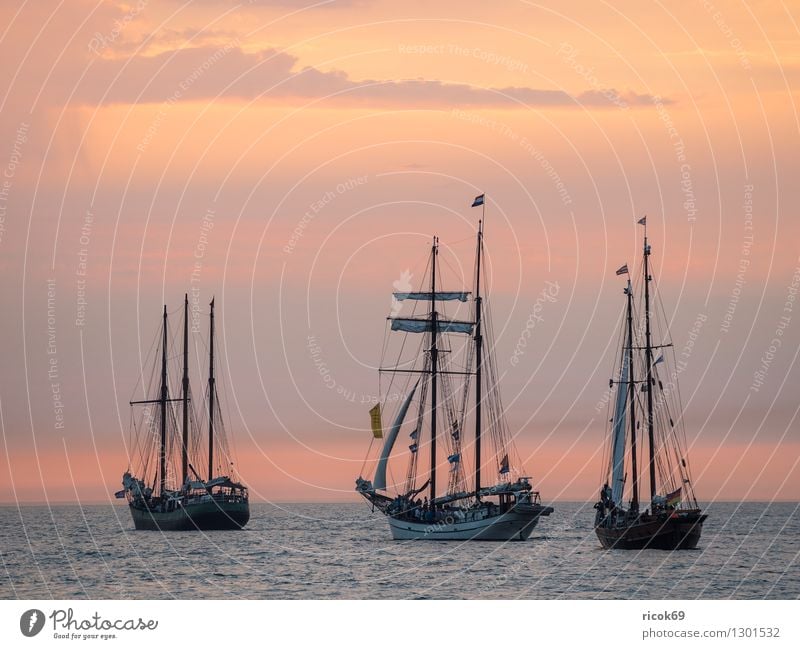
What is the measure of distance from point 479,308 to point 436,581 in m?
36.6

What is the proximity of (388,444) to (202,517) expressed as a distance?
32.3 meters

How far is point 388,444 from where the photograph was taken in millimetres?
138500

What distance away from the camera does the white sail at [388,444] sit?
138m

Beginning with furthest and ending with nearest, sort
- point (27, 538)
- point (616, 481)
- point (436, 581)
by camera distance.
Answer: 1. point (27, 538)
2. point (616, 481)
3. point (436, 581)

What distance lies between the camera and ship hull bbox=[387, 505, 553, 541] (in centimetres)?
13488

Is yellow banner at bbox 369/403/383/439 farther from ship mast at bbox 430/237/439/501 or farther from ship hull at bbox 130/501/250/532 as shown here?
ship hull at bbox 130/501/250/532

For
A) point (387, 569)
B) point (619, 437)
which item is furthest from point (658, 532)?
point (387, 569)

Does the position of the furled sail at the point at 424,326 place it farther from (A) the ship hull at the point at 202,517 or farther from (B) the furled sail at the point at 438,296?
(A) the ship hull at the point at 202,517

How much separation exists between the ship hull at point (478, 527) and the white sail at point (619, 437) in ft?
57.7

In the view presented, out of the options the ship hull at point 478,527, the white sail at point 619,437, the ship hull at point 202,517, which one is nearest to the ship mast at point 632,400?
the white sail at point 619,437

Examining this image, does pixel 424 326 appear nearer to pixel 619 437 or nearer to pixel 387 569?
pixel 619 437
